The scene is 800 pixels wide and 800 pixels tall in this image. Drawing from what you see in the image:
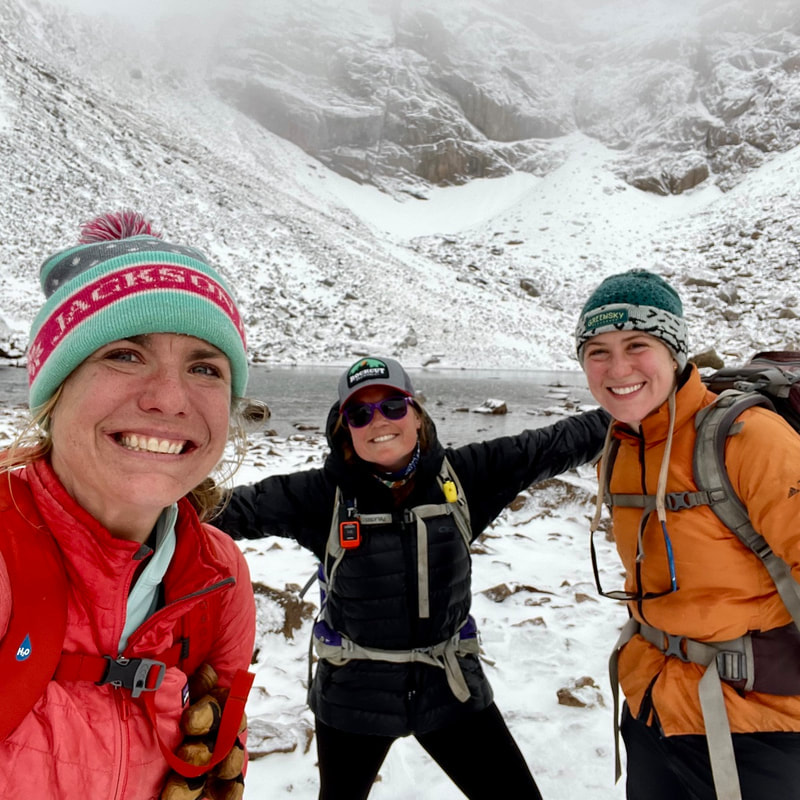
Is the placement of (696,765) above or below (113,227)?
below

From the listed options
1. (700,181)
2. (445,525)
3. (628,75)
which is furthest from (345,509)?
(628,75)

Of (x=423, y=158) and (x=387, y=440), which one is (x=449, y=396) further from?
(x=423, y=158)

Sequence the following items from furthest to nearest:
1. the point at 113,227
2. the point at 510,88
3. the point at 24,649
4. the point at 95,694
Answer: the point at 510,88 < the point at 113,227 < the point at 95,694 < the point at 24,649

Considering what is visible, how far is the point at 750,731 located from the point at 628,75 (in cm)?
11803

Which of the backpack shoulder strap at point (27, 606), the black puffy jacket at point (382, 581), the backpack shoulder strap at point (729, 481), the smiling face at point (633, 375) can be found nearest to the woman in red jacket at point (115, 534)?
the backpack shoulder strap at point (27, 606)

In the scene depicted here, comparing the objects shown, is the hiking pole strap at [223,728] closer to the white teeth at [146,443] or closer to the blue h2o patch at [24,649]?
the blue h2o patch at [24,649]

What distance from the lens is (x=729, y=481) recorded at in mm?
1779

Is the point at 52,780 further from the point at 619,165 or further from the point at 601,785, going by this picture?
the point at 619,165

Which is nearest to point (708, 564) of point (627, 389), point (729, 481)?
point (729, 481)

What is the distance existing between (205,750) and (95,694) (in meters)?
0.36

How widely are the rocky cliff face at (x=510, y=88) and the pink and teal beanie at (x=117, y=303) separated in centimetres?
7767

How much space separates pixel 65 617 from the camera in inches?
44.7

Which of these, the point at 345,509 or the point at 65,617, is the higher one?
the point at 345,509

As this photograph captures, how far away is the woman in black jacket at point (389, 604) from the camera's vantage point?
2246 mm
